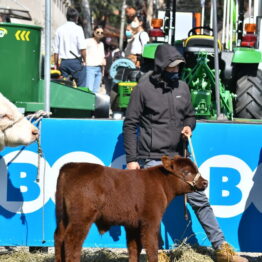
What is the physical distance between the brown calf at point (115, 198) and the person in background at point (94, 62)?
26.9 ft

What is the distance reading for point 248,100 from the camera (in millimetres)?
11273

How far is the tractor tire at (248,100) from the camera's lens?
36.9 feet

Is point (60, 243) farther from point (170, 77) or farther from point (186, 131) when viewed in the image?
point (170, 77)

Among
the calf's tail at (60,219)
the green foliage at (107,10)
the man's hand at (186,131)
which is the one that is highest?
the green foliage at (107,10)

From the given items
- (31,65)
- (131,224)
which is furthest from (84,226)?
(31,65)

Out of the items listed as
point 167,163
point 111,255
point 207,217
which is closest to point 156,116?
point 167,163

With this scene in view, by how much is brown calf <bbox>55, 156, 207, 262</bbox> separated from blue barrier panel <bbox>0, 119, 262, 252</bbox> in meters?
0.95

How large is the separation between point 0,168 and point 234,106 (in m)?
5.28

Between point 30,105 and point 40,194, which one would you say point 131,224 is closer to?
point 40,194

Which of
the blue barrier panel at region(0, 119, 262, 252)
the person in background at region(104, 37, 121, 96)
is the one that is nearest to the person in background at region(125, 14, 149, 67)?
the person in background at region(104, 37, 121, 96)

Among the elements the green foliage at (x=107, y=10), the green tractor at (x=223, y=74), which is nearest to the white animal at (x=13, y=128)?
the green tractor at (x=223, y=74)

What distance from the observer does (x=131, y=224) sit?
6.00m

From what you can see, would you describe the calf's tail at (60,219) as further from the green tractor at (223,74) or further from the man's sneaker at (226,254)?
the green tractor at (223,74)

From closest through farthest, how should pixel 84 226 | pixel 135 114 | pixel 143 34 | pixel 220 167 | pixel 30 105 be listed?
1. pixel 84 226
2. pixel 135 114
3. pixel 220 167
4. pixel 30 105
5. pixel 143 34
